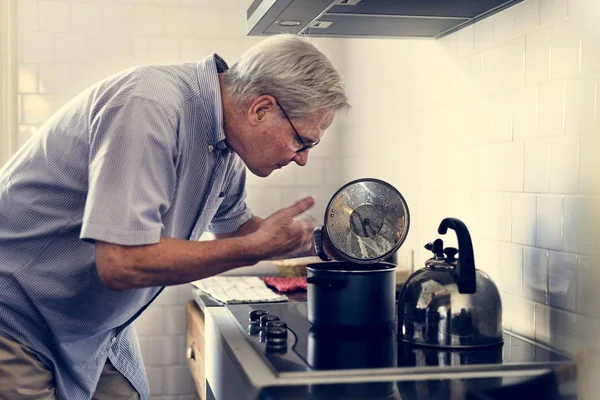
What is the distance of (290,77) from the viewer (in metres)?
1.61

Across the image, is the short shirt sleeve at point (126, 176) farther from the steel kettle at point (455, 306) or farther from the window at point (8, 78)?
the window at point (8, 78)

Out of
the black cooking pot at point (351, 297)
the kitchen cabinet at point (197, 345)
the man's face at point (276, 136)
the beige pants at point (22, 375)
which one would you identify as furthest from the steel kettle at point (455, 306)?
the kitchen cabinet at point (197, 345)

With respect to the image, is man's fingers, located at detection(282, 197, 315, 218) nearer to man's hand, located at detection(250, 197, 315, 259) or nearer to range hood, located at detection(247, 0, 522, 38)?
man's hand, located at detection(250, 197, 315, 259)

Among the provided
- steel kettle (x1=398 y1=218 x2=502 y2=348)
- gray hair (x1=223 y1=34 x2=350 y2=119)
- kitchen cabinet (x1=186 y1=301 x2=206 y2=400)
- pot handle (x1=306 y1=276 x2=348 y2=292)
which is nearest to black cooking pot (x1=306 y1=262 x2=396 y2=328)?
pot handle (x1=306 y1=276 x2=348 y2=292)

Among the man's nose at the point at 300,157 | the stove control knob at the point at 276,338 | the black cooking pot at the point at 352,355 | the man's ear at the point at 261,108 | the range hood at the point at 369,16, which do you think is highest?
the range hood at the point at 369,16

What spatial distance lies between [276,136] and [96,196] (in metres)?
0.47

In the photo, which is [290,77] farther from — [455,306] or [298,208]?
[455,306]

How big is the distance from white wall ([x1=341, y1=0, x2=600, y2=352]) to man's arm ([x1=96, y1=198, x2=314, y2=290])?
1.78 feet

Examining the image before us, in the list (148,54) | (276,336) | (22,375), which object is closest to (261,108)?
(276,336)

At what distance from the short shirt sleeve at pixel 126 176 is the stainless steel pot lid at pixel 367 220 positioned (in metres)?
0.45

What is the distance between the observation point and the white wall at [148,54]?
3195 mm

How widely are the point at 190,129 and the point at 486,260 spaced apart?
85 cm

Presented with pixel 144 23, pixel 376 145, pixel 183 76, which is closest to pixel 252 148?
pixel 183 76

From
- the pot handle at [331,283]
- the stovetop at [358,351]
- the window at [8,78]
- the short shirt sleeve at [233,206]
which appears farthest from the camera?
the window at [8,78]
